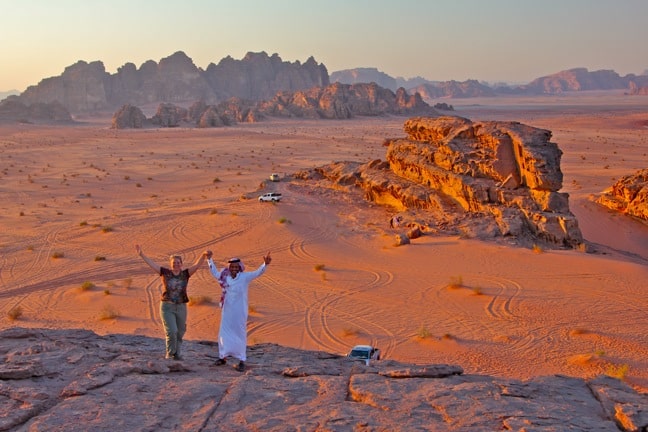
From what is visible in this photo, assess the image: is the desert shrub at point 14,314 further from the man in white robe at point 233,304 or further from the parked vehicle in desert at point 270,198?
the parked vehicle in desert at point 270,198

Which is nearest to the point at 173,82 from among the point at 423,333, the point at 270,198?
the point at 270,198

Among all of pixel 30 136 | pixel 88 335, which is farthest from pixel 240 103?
pixel 88 335

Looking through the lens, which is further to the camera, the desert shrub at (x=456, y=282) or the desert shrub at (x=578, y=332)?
the desert shrub at (x=456, y=282)

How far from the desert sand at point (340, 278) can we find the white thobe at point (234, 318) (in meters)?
4.02

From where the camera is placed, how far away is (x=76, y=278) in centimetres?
1614

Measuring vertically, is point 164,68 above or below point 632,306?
above

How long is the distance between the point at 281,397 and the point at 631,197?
22321mm

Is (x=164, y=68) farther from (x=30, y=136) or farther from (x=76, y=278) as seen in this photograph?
(x=76, y=278)

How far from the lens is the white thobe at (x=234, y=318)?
22.3 ft

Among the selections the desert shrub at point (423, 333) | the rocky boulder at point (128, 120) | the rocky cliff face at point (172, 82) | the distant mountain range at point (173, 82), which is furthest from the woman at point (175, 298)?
the rocky cliff face at point (172, 82)

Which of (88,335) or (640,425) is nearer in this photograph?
(640,425)

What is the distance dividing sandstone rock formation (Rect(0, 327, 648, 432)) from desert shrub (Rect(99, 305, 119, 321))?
6.37 metres

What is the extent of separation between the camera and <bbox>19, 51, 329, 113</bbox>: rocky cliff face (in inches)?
5172

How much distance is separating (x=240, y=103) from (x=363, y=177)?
85.3 meters
